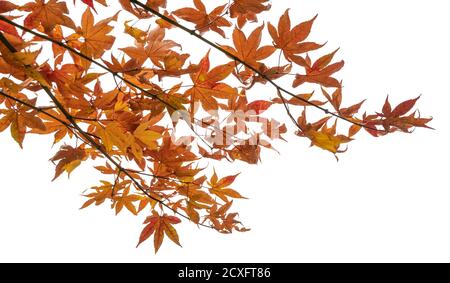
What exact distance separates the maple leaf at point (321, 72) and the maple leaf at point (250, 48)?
0.04 m

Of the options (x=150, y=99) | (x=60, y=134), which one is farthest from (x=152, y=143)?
(x=60, y=134)

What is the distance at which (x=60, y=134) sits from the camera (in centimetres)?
62

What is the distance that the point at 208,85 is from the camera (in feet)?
1.63

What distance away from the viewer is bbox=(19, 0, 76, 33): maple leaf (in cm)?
48

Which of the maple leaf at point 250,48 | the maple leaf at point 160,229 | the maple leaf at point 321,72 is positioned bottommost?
the maple leaf at point 160,229

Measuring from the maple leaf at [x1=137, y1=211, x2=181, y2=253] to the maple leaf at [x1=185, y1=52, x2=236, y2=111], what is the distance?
0.76ft

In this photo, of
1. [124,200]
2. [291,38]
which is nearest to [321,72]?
[291,38]

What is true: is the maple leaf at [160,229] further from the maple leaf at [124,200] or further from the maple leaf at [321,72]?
the maple leaf at [321,72]

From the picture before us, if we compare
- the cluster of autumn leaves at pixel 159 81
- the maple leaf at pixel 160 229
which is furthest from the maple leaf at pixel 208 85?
the maple leaf at pixel 160 229

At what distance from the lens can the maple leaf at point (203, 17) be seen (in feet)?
1.69

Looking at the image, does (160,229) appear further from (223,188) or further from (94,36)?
(94,36)

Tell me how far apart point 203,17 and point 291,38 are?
120mm

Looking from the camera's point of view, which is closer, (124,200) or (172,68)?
(172,68)

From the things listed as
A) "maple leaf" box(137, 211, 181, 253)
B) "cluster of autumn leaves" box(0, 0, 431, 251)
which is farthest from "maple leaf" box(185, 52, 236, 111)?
"maple leaf" box(137, 211, 181, 253)
